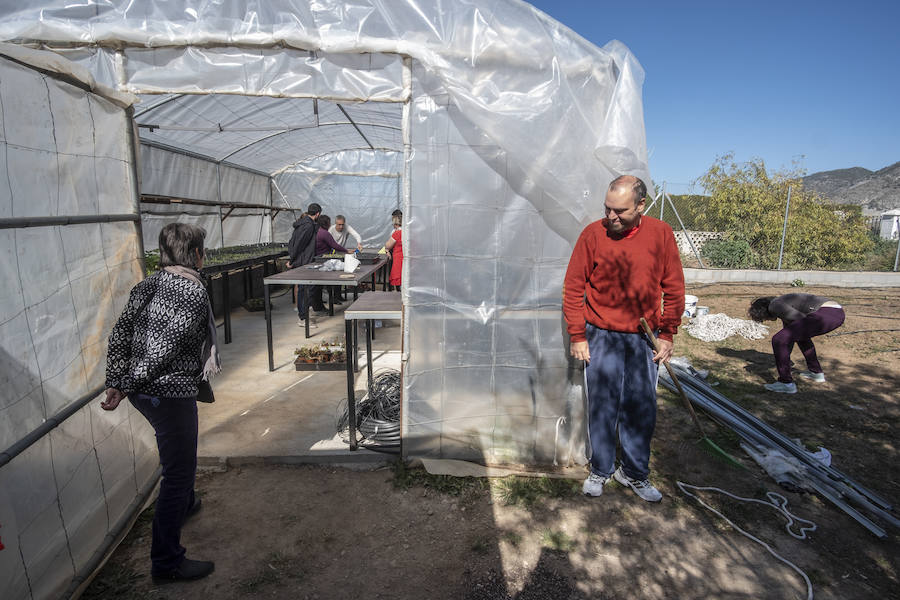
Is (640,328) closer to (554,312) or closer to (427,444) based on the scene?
(554,312)

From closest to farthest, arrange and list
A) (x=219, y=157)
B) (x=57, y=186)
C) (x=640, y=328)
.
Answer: (x=57, y=186)
(x=640, y=328)
(x=219, y=157)

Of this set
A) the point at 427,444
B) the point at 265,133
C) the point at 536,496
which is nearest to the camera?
the point at 536,496

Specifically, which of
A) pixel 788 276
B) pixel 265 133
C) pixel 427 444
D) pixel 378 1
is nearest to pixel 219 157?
pixel 265 133

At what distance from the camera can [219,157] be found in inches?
391

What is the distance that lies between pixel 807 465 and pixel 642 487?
4.34 feet

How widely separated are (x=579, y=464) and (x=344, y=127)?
26.7ft

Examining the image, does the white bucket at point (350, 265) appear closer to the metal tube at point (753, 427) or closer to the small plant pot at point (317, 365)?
the small plant pot at point (317, 365)

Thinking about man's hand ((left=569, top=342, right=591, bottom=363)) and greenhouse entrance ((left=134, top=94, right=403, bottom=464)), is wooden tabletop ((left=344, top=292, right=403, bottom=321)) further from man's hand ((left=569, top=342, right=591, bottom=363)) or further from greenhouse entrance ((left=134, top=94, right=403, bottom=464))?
man's hand ((left=569, top=342, right=591, bottom=363))

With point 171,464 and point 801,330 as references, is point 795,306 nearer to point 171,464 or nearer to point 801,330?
point 801,330

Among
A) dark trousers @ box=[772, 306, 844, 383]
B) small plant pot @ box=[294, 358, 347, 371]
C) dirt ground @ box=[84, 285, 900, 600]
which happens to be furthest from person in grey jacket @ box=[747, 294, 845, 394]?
small plant pot @ box=[294, 358, 347, 371]

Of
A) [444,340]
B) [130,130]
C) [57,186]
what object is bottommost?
[444,340]

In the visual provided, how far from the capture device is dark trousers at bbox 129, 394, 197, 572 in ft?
7.32

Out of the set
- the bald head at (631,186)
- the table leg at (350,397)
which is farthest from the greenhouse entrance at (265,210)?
the bald head at (631,186)

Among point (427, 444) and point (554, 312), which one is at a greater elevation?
point (554, 312)
